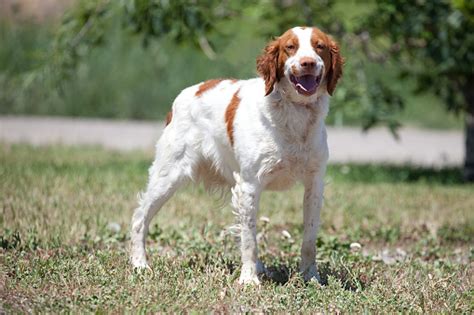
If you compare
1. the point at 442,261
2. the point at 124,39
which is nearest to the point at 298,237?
the point at 442,261

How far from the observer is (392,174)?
996 centimetres

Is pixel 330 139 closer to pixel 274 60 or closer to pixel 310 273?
pixel 310 273

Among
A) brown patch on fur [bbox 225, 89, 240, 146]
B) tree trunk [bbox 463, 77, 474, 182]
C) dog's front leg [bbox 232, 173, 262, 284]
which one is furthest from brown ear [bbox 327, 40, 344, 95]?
tree trunk [bbox 463, 77, 474, 182]

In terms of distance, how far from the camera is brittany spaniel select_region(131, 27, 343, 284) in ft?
14.9

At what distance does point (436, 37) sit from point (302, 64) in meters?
5.08

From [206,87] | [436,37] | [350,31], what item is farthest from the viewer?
[350,31]

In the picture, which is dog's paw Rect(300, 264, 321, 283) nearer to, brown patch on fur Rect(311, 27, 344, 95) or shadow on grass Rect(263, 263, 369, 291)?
shadow on grass Rect(263, 263, 369, 291)

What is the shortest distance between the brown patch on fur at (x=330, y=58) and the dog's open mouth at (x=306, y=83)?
152 mm

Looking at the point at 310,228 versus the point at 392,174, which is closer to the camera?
the point at 310,228

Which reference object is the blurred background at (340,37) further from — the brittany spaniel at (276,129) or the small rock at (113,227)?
the small rock at (113,227)

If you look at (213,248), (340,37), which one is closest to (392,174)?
(340,37)

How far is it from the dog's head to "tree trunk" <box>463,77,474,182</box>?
5527mm

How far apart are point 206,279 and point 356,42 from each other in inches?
229

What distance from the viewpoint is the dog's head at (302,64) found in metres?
4.44
